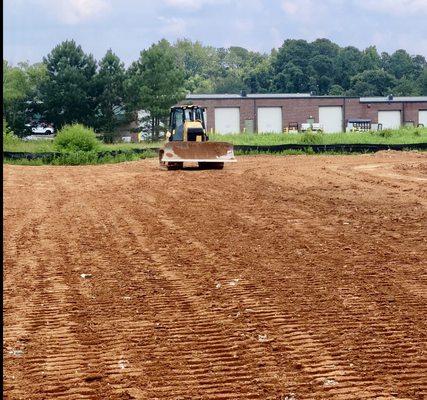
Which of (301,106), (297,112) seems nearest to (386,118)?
(301,106)

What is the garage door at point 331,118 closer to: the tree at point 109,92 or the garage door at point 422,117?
the garage door at point 422,117

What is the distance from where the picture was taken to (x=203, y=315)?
8570 millimetres

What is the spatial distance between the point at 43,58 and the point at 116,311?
72.6 meters

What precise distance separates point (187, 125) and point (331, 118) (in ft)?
230

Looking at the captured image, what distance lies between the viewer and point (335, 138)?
5972cm

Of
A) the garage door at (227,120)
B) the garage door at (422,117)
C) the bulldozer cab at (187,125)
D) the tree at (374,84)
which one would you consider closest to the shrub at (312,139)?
the bulldozer cab at (187,125)

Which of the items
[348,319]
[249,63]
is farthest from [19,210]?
[249,63]

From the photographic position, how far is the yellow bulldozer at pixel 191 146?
31953mm

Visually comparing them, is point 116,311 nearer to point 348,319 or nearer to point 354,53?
point 348,319

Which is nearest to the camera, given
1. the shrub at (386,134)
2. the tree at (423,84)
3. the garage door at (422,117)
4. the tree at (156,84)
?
the shrub at (386,134)

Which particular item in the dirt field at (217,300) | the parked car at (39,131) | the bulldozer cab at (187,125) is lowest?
the dirt field at (217,300)

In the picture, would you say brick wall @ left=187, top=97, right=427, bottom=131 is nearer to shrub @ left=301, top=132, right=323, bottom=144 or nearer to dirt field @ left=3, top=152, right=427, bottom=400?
shrub @ left=301, top=132, right=323, bottom=144

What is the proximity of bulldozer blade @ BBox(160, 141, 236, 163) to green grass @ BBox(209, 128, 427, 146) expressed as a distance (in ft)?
78.5

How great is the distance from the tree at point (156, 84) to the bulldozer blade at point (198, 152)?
46879 mm
